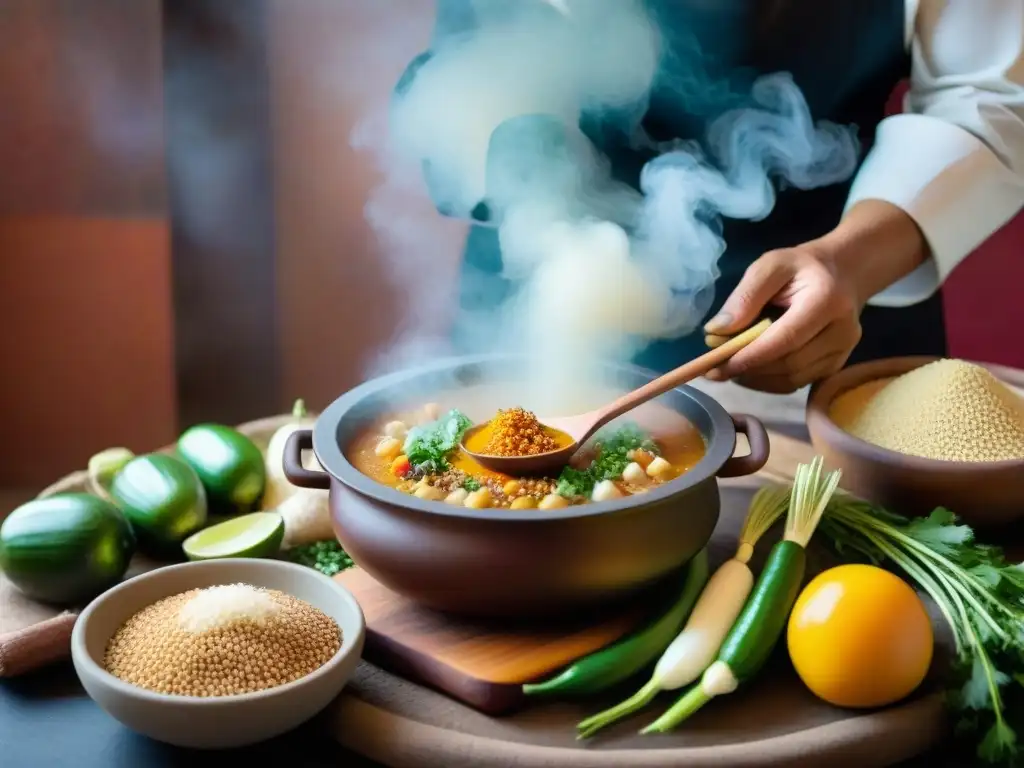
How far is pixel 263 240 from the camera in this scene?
10.0ft

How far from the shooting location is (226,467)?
149cm

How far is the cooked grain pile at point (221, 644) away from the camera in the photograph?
0.98 m

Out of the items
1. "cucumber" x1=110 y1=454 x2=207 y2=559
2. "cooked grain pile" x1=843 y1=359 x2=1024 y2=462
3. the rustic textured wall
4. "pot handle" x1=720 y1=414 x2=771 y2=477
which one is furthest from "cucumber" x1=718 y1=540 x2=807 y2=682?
the rustic textured wall

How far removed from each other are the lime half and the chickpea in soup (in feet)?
0.55

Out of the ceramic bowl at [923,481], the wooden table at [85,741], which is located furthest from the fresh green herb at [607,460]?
the wooden table at [85,741]

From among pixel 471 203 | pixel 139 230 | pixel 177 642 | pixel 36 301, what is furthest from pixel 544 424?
pixel 36 301

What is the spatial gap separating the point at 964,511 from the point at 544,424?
23.5 inches

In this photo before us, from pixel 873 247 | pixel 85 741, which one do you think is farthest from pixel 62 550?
pixel 873 247

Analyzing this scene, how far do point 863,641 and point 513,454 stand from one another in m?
0.47

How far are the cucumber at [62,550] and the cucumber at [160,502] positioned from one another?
0.28ft

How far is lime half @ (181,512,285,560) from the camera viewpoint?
133cm

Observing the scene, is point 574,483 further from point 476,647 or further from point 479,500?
point 476,647

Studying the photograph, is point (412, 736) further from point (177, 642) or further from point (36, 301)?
point (36, 301)

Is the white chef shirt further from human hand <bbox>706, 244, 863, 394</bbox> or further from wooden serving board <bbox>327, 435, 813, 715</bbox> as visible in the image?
wooden serving board <bbox>327, 435, 813, 715</bbox>
